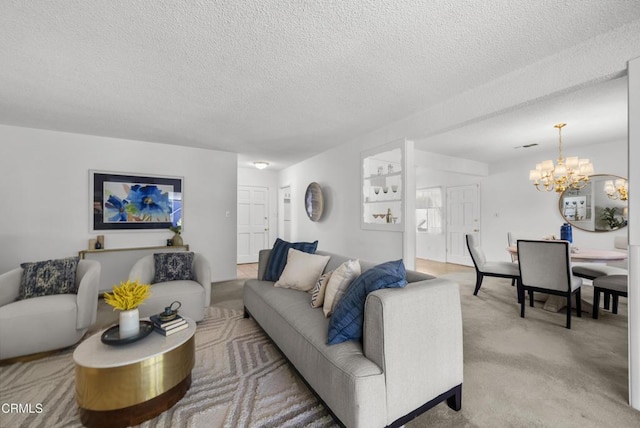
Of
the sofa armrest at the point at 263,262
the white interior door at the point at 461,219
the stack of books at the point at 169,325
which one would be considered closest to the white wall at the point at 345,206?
the sofa armrest at the point at 263,262

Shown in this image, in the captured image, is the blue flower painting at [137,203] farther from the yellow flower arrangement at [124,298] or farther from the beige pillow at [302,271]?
the yellow flower arrangement at [124,298]

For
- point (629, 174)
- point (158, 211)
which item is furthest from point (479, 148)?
point (158, 211)

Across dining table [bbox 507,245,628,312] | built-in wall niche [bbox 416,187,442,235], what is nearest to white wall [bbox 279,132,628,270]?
built-in wall niche [bbox 416,187,442,235]

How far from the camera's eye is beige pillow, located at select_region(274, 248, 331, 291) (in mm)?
2504

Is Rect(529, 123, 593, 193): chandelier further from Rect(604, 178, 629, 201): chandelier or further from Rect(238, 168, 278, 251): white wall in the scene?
Rect(238, 168, 278, 251): white wall

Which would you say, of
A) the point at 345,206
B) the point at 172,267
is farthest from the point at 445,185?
the point at 172,267

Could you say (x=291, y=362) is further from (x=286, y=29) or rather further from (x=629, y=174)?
(x=629, y=174)

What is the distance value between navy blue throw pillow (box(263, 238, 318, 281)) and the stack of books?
1045mm

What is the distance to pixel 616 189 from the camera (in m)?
4.24

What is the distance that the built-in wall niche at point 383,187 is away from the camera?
3.47 meters

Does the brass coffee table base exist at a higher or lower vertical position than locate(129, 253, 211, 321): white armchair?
lower

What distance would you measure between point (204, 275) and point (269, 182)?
167 inches

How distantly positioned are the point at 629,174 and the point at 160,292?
3.83m

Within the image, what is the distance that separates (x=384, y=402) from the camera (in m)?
1.29
